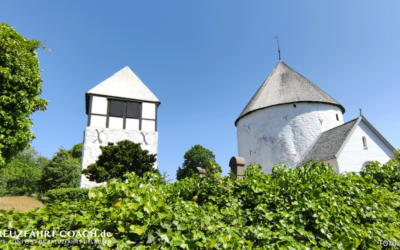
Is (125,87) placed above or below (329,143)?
above

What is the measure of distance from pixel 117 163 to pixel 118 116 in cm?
595

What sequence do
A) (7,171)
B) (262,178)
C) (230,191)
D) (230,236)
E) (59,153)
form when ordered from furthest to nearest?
(7,171)
(59,153)
(262,178)
(230,191)
(230,236)

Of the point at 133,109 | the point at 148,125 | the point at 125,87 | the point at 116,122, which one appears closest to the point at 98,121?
the point at 116,122

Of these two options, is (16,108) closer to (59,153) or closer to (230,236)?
(230,236)

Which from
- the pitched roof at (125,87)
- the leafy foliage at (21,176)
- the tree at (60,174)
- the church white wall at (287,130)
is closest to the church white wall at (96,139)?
the pitched roof at (125,87)

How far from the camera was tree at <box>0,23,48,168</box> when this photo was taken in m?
6.54

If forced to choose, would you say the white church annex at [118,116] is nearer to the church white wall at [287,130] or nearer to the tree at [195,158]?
the church white wall at [287,130]

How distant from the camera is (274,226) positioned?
8.77ft

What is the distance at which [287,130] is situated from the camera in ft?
51.9

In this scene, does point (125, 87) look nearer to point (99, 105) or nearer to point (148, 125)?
point (99, 105)

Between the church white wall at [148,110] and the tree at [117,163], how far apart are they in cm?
550

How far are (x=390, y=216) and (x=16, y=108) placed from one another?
9082mm

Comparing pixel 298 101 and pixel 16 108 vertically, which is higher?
pixel 298 101

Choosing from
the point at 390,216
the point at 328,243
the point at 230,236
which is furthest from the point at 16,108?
the point at 390,216
